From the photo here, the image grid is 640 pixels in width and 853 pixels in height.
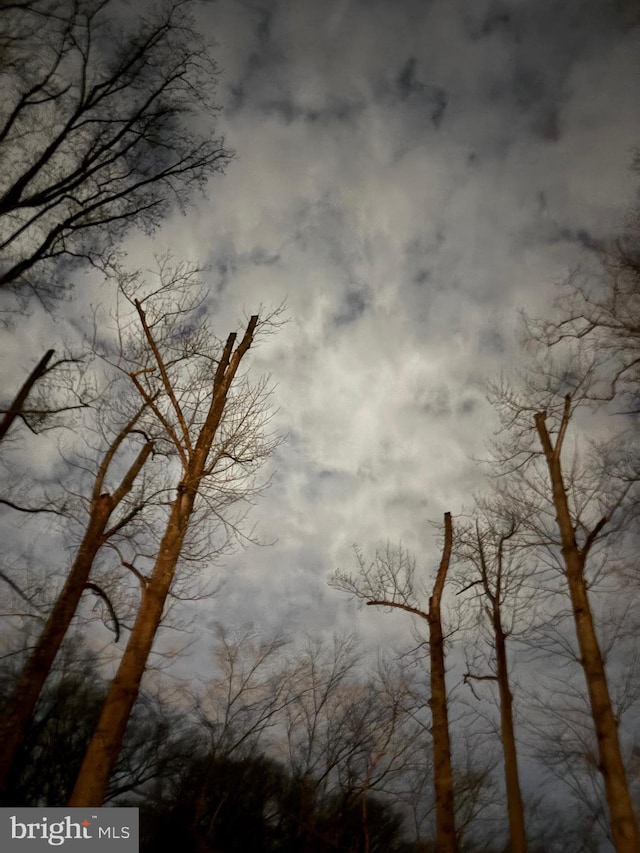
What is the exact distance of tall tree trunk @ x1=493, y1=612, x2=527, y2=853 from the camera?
948 centimetres

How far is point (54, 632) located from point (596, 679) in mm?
8475

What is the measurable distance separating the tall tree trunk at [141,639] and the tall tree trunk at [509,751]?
9743 mm

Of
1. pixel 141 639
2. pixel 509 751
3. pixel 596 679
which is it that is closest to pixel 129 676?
pixel 141 639

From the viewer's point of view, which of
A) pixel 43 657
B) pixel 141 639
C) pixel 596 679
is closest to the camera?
pixel 141 639

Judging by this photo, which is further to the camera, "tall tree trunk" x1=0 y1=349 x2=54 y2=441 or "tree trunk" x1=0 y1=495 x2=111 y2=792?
"tall tree trunk" x1=0 y1=349 x2=54 y2=441

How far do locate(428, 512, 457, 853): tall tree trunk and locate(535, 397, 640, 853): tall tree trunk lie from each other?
2.91 m

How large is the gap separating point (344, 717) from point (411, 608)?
50.0 ft

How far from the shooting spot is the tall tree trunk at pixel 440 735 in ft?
24.6

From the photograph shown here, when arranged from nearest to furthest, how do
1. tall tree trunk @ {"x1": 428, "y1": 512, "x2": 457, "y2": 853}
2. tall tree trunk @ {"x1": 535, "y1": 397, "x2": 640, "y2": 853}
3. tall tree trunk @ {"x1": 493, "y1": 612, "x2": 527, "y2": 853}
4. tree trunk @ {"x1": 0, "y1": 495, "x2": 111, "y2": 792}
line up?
1. tall tree trunk @ {"x1": 535, "y1": 397, "x2": 640, "y2": 853}
2. tree trunk @ {"x1": 0, "y1": 495, "x2": 111, "y2": 792}
3. tall tree trunk @ {"x1": 428, "y1": 512, "x2": 457, "y2": 853}
4. tall tree trunk @ {"x1": 493, "y1": 612, "x2": 527, "y2": 853}

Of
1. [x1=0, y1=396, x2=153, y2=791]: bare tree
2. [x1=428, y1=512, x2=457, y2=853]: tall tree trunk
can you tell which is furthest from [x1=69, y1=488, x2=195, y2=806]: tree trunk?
[x1=428, y1=512, x2=457, y2=853]: tall tree trunk

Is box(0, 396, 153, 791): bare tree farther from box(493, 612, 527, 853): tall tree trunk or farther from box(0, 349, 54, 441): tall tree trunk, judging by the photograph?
box(493, 612, 527, 853): tall tree trunk

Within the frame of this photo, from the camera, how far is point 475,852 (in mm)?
28047

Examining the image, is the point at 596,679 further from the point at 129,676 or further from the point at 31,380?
the point at 31,380

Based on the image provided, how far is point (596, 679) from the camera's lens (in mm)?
6145
